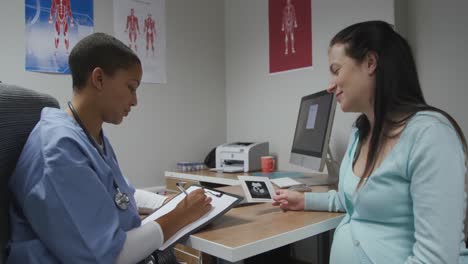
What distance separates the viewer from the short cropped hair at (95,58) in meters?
0.97

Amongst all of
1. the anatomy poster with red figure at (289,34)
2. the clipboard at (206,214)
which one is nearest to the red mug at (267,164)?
the anatomy poster with red figure at (289,34)

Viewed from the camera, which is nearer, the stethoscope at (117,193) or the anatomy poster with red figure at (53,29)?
the stethoscope at (117,193)

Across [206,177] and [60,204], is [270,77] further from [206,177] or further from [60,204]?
[60,204]

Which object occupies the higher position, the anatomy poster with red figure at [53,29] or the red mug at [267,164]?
the anatomy poster with red figure at [53,29]

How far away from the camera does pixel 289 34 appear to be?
8.46ft

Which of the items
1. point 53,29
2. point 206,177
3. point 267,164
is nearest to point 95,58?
point 206,177

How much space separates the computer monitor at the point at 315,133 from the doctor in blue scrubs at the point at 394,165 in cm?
54

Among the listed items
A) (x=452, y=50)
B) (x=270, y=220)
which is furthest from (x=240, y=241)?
(x=452, y=50)

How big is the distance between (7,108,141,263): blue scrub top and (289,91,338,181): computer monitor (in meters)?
1.14

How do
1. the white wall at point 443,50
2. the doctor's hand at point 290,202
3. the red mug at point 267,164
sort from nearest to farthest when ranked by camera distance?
1. the doctor's hand at point 290,202
2. the white wall at point 443,50
3. the red mug at point 267,164

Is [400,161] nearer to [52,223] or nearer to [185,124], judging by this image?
[52,223]

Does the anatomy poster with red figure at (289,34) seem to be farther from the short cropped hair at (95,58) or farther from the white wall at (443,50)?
the short cropped hair at (95,58)

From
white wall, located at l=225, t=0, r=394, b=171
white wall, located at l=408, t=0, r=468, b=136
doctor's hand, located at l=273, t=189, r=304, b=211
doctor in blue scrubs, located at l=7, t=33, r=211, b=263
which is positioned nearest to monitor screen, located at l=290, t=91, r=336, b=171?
white wall, located at l=225, t=0, r=394, b=171

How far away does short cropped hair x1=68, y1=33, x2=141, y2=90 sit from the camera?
966 mm
